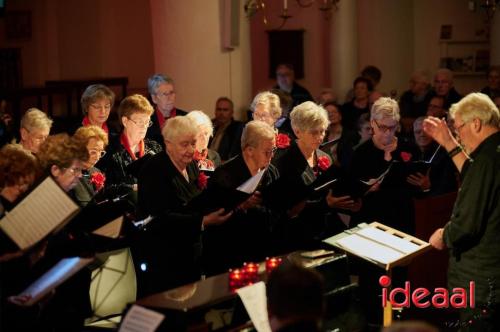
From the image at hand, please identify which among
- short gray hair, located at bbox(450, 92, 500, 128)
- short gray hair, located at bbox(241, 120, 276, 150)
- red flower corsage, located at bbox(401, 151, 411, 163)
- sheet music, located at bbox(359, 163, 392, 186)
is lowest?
sheet music, located at bbox(359, 163, 392, 186)

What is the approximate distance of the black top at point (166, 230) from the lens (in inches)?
214

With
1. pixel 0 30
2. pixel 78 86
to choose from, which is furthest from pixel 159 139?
pixel 0 30

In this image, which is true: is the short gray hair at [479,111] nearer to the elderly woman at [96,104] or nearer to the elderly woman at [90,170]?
the elderly woman at [90,170]

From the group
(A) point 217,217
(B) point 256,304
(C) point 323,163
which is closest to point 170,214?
(A) point 217,217

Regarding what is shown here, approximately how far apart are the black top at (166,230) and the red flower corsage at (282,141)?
3.58 ft

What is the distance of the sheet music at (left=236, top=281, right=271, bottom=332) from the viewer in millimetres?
4391

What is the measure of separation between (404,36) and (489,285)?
884cm

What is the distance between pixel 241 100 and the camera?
374 inches

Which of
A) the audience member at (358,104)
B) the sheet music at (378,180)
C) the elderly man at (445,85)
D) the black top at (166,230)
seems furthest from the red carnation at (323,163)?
the elderly man at (445,85)

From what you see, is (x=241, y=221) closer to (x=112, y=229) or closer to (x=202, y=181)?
(x=202, y=181)

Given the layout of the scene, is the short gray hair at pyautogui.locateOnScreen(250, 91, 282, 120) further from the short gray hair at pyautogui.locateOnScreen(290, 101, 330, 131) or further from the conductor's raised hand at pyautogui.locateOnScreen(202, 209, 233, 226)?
the conductor's raised hand at pyautogui.locateOnScreen(202, 209, 233, 226)

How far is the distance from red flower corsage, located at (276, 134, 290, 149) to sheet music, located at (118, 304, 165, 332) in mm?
2689

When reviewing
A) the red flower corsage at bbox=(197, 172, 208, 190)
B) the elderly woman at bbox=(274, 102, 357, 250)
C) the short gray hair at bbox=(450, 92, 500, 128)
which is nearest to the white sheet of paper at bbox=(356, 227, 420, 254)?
the elderly woman at bbox=(274, 102, 357, 250)

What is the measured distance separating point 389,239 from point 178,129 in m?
1.43
